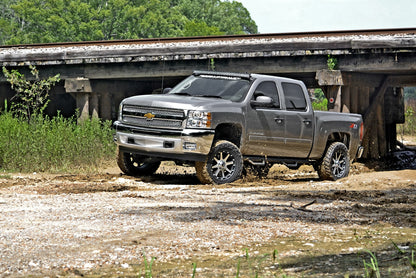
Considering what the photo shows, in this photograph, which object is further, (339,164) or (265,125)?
(339,164)

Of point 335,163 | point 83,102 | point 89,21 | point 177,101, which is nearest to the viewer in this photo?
point 177,101

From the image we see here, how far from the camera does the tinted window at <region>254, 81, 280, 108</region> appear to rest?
13102 mm

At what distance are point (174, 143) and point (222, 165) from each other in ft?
3.42

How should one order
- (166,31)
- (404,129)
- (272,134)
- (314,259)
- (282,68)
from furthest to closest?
(166,31) → (404,129) → (282,68) → (272,134) → (314,259)

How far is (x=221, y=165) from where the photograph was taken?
40.7ft

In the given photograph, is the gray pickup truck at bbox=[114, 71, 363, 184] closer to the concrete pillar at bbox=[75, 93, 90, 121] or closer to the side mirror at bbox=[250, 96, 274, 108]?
the side mirror at bbox=[250, 96, 274, 108]

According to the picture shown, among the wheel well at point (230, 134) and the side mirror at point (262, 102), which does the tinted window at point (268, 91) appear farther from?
the wheel well at point (230, 134)

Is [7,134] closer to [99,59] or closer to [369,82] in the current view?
[99,59]

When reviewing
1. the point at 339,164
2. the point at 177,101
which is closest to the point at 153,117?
the point at 177,101

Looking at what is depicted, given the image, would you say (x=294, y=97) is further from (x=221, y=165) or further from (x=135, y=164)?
(x=135, y=164)

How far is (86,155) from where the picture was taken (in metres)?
15.6

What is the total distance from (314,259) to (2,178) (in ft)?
27.8

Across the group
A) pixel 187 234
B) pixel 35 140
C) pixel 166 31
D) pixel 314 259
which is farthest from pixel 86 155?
pixel 166 31

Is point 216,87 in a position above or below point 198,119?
above
